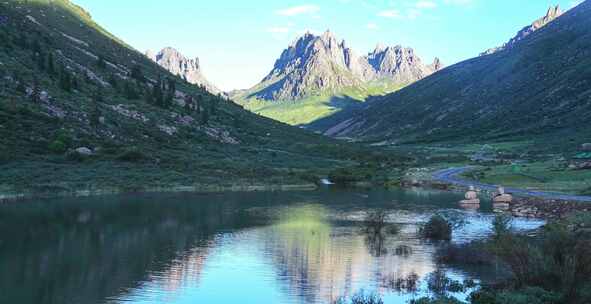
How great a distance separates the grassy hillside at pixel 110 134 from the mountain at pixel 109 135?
0.25m

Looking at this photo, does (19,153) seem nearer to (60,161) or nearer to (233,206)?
(60,161)

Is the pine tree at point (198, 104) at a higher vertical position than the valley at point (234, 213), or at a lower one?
higher

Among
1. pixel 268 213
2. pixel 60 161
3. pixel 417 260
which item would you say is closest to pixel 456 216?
pixel 268 213

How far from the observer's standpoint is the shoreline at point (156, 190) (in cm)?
7303

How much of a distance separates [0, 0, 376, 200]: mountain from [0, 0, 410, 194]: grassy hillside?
0.25m

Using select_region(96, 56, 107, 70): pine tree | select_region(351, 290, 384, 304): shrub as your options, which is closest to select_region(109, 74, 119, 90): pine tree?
select_region(96, 56, 107, 70): pine tree

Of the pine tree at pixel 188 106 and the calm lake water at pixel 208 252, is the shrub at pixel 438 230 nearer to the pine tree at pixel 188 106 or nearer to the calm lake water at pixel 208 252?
the calm lake water at pixel 208 252

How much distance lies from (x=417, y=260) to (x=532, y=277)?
509 inches

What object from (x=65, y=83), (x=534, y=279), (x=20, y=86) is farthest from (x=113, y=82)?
(x=534, y=279)

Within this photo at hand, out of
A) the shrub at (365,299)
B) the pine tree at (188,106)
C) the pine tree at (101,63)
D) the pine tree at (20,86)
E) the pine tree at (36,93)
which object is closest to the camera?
the shrub at (365,299)

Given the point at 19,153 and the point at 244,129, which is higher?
the point at 244,129

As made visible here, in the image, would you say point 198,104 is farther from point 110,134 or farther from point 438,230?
point 438,230

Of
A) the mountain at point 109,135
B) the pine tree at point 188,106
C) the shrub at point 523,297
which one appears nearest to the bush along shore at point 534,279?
the shrub at point 523,297

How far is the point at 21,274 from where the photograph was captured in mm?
35781
